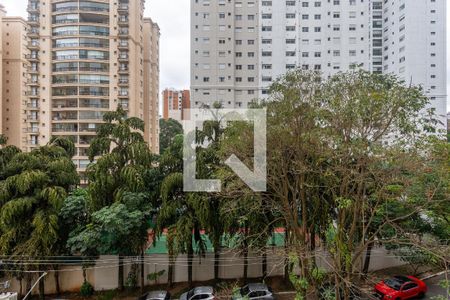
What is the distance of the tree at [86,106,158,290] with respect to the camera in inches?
451

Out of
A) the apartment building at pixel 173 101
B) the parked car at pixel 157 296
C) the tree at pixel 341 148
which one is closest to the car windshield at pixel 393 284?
the tree at pixel 341 148

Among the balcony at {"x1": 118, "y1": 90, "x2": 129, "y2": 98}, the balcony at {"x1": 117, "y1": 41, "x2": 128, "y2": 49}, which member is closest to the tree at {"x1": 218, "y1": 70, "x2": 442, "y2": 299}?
the balcony at {"x1": 118, "y1": 90, "x2": 129, "y2": 98}

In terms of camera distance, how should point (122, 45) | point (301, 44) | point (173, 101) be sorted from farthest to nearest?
point (173, 101), point (301, 44), point (122, 45)

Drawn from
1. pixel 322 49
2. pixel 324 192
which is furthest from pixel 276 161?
pixel 322 49

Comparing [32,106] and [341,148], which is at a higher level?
[32,106]

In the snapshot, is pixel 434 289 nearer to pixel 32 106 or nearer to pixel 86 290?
pixel 86 290

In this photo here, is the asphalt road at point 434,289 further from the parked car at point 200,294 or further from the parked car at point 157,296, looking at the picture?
the parked car at point 157,296

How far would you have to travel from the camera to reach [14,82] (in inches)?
1203

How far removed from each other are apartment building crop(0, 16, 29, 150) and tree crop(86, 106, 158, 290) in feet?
76.0

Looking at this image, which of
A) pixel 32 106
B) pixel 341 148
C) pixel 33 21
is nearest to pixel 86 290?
pixel 341 148

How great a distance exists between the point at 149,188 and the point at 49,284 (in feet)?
19.0

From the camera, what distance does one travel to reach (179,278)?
43.6ft

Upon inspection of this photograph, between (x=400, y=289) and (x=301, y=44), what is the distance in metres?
26.2

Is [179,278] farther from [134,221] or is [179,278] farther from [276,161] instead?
[276,161]
